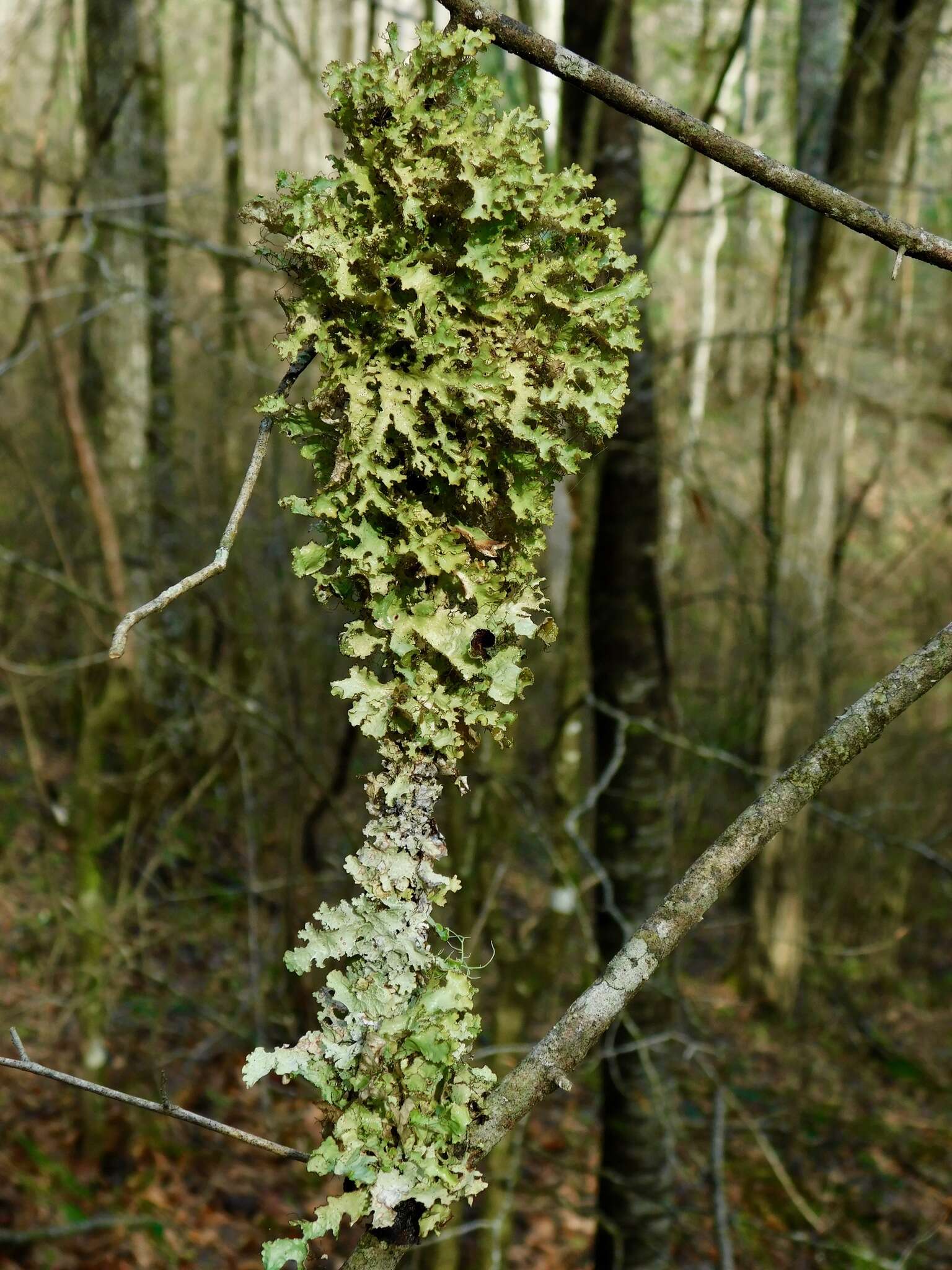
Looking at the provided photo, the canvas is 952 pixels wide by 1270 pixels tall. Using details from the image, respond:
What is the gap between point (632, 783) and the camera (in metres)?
3.46

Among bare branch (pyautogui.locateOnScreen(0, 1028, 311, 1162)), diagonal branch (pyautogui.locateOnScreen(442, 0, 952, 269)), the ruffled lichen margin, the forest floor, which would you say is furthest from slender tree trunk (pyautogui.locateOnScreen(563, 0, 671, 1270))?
bare branch (pyautogui.locateOnScreen(0, 1028, 311, 1162))

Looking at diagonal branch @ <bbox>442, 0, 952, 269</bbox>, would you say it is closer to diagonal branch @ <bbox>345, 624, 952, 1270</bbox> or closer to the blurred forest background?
diagonal branch @ <bbox>345, 624, 952, 1270</bbox>

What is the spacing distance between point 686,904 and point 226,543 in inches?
18.1

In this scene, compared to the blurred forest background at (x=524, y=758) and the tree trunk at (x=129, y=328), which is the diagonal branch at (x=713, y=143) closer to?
the blurred forest background at (x=524, y=758)

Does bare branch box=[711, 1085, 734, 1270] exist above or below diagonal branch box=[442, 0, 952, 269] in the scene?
below

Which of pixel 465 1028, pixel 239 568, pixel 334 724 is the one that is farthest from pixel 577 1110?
pixel 465 1028

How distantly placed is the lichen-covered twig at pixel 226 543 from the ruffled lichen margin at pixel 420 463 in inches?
0.7

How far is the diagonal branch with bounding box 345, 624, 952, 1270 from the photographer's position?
77 cm

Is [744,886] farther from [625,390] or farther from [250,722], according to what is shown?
[625,390]

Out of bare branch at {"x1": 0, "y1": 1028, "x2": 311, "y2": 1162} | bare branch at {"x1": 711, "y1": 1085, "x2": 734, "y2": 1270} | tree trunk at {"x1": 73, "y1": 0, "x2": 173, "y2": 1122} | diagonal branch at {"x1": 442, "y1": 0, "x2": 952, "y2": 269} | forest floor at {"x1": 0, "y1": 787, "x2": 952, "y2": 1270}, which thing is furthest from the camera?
tree trunk at {"x1": 73, "y1": 0, "x2": 173, "y2": 1122}

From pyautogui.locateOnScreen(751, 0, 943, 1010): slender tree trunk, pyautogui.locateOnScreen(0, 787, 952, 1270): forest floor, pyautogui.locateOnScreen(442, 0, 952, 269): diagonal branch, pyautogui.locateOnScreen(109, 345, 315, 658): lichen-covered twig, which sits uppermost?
pyautogui.locateOnScreen(751, 0, 943, 1010): slender tree trunk

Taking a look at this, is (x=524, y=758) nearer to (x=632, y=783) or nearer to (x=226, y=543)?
(x=632, y=783)

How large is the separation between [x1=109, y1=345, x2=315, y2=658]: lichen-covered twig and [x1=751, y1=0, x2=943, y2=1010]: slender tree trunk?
5.15m

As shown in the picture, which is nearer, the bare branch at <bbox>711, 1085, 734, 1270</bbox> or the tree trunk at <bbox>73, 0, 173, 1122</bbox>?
the bare branch at <bbox>711, 1085, 734, 1270</bbox>
